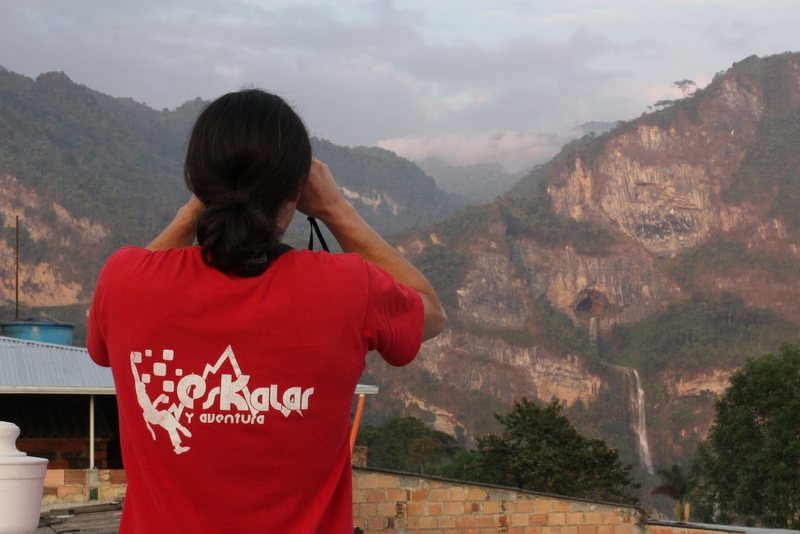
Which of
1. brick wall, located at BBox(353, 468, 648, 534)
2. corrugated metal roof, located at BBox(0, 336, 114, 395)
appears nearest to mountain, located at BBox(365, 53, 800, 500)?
corrugated metal roof, located at BBox(0, 336, 114, 395)

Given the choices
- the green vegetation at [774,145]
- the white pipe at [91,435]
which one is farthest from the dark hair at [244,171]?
the green vegetation at [774,145]

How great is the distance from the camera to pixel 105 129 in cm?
14125

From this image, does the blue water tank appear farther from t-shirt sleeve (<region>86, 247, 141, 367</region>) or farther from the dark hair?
the dark hair

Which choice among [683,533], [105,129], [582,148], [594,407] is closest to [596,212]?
[582,148]

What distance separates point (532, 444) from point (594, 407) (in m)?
74.0

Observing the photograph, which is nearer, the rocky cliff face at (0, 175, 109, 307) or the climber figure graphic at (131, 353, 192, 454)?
the climber figure graphic at (131, 353, 192, 454)

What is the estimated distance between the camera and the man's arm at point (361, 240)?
1668 mm

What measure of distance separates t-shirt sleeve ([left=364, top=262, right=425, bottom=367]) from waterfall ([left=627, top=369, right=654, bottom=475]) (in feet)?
332

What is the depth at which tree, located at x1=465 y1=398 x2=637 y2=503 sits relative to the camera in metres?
37.1

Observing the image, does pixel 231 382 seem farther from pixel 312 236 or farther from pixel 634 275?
pixel 634 275

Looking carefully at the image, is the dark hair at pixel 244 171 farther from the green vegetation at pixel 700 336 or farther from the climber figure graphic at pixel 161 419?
the green vegetation at pixel 700 336

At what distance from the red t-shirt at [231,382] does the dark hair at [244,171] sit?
5cm

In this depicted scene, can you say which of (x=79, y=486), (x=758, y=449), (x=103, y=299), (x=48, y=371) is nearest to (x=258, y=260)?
(x=103, y=299)

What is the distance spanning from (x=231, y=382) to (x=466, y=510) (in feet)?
33.9
